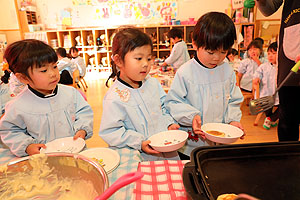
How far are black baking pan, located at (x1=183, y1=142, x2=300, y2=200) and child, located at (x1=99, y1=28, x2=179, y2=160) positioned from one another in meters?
0.42

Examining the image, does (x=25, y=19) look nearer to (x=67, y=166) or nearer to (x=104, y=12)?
(x=104, y=12)

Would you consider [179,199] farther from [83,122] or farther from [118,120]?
[83,122]

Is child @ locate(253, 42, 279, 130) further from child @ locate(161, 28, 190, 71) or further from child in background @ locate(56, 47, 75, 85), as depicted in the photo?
child in background @ locate(56, 47, 75, 85)

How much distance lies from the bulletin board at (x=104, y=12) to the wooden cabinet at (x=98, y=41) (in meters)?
0.29

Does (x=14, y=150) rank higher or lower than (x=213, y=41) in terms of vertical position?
lower

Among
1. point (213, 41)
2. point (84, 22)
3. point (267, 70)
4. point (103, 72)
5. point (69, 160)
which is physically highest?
point (84, 22)

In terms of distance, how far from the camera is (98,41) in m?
6.33

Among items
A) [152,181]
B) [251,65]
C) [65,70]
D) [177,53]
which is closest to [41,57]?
[152,181]

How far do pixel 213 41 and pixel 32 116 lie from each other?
1.02 metres

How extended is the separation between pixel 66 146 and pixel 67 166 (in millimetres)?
334

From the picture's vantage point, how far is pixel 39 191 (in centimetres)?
61

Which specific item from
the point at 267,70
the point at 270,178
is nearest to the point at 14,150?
the point at 270,178

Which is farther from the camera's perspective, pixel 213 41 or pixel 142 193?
pixel 213 41

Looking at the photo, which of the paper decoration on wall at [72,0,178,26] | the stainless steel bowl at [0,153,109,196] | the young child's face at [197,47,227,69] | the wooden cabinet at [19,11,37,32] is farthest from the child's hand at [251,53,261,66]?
the wooden cabinet at [19,11,37,32]
